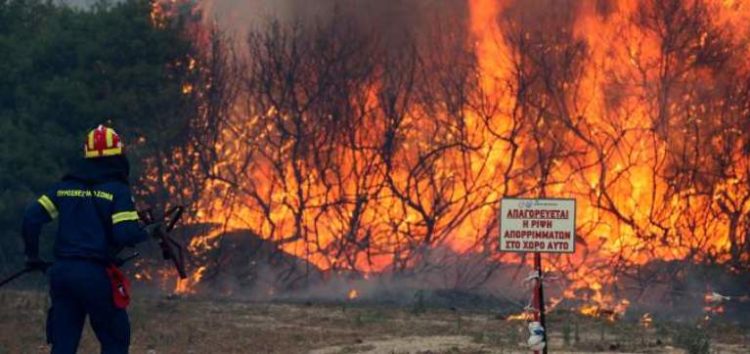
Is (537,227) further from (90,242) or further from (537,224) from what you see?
(90,242)

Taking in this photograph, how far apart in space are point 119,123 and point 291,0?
16.1 feet

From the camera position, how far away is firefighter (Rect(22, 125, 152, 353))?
29.1ft

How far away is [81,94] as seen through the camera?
25.5 m

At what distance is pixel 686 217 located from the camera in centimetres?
2514

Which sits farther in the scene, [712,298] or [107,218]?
[712,298]

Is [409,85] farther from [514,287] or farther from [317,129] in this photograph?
[514,287]

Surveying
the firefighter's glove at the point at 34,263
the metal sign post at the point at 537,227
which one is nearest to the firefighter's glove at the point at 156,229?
the firefighter's glove at the point at 34,263

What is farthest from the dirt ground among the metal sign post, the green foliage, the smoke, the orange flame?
the smoke

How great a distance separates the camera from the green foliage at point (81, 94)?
25.5 meters

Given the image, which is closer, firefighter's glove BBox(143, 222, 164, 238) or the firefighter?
the firefighter

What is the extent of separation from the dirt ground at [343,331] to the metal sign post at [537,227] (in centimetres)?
444

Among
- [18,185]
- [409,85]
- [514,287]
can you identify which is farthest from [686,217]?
[18,185]

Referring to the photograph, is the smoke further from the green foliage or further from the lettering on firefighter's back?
the lettering on firefighter's back

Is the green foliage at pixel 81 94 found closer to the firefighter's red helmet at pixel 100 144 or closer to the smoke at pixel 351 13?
the smoke at pixel 351 13
